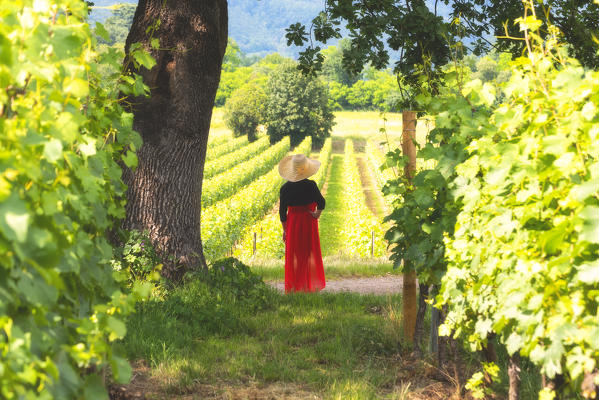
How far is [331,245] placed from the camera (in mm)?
21312

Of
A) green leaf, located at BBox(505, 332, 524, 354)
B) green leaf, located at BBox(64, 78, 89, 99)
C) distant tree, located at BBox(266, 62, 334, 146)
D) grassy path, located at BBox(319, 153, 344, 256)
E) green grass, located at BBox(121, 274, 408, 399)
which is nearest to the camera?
green leaf, located at BBox(64, 78, 89, 99)

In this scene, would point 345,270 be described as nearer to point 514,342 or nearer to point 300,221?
point 300,221

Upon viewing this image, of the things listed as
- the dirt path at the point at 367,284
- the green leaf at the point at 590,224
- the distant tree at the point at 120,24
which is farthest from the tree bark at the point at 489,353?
the distant tree at the point at 120,24

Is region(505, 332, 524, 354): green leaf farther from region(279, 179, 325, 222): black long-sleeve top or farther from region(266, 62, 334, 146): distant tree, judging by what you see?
region(266, 62, 334, 146): distant tree

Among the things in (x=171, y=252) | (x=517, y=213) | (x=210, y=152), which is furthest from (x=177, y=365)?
(x=210, y=152)

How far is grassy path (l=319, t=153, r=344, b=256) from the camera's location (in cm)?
2130

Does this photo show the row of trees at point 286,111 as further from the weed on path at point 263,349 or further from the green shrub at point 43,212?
the green shrub at point 43,212

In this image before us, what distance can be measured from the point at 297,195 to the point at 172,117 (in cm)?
184

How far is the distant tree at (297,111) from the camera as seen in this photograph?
187ft

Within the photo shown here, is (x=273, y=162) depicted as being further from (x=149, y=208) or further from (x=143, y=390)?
(x=143, y=390)

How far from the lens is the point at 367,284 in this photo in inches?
359

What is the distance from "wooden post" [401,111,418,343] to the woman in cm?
234

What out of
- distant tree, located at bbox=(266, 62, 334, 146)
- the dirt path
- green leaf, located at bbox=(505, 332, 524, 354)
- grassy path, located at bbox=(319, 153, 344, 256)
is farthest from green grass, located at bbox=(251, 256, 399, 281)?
distant tree, located at bbox=(266, 62, 334, 146)

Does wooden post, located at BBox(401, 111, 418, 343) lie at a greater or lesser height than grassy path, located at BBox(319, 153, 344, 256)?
greater
